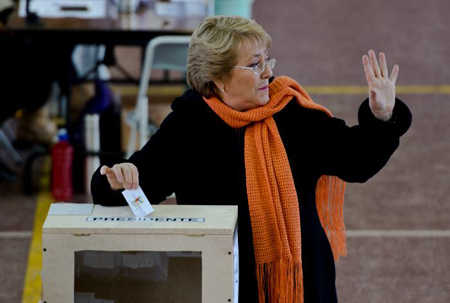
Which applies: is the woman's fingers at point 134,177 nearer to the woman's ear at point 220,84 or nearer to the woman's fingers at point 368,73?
the woman's ear at point 220,84

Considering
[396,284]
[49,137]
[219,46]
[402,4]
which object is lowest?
[396,284]

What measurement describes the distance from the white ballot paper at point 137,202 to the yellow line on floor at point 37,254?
1.74 meters

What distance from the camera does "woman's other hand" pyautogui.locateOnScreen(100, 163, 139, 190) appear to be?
2.52 meters

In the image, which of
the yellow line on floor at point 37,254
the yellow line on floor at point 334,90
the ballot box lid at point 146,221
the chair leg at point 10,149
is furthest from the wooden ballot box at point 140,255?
the yellow line on floor at point 334,90

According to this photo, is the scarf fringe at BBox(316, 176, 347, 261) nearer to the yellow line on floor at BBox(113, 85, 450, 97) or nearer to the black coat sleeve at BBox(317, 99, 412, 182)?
the black coat sleeve at BBox(317, 99, 412, 182)

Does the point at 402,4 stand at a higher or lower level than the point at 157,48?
higher

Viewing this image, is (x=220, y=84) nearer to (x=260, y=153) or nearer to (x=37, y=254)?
(x=260, y=153)

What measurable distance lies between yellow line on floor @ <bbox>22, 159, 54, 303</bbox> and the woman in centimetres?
158

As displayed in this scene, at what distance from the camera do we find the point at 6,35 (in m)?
5.97

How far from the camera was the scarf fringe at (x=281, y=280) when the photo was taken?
2621 millimetres

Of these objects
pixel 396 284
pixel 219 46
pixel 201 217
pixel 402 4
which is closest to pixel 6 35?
pixel 396 284

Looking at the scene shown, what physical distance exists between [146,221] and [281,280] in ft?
1.77

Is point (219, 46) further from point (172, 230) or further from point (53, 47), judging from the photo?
point (53, 47)

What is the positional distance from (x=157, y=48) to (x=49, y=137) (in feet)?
4.17
